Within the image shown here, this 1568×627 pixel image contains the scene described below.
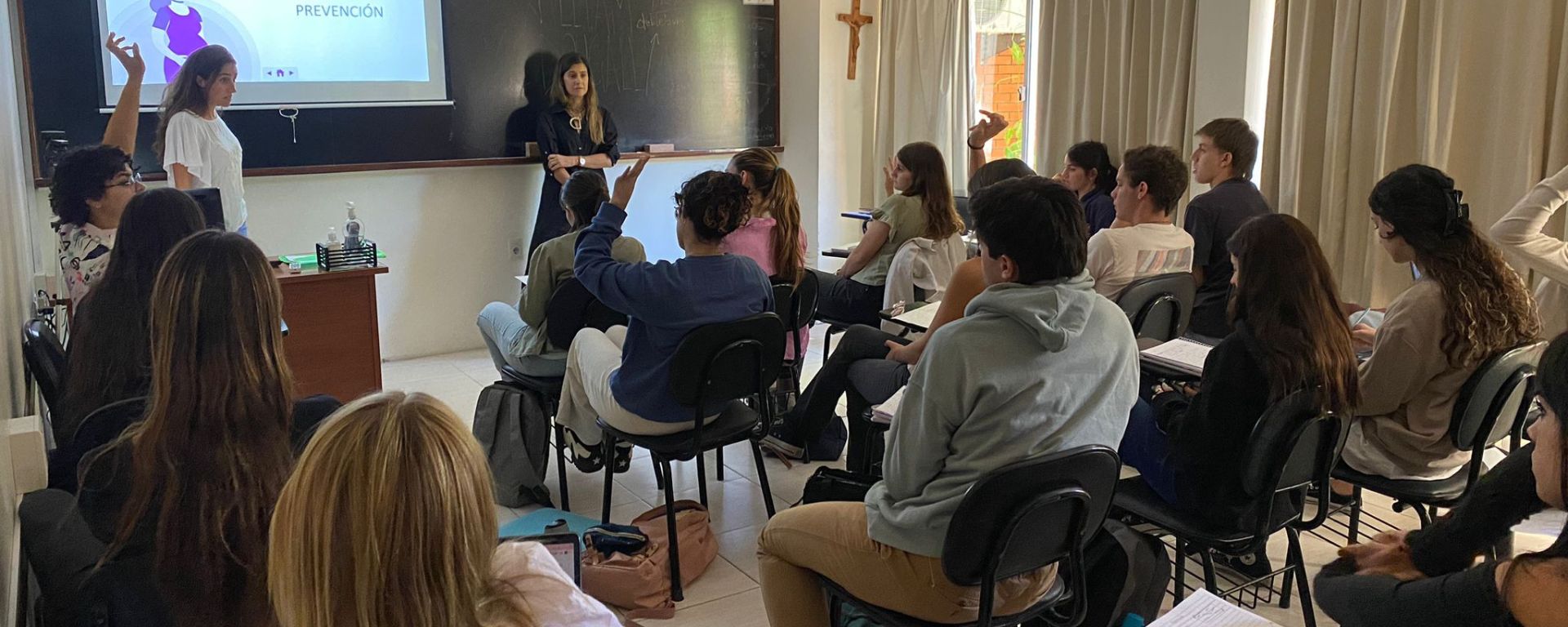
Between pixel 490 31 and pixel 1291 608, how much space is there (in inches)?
176

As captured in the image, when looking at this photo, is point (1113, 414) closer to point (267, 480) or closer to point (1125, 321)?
point (1125, 321)

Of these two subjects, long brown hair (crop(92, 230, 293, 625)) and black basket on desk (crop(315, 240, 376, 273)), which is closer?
long brown hair (crop(92, 230, 293, 625))

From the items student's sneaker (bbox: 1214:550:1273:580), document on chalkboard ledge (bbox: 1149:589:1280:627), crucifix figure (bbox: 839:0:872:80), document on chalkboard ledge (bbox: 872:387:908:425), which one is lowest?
student's sneaker (bbox: 1214:550:1273:580)

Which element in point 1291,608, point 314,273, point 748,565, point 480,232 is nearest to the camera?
point 1291,608

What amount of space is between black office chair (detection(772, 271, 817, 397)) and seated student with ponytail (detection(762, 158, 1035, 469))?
0.66 ft

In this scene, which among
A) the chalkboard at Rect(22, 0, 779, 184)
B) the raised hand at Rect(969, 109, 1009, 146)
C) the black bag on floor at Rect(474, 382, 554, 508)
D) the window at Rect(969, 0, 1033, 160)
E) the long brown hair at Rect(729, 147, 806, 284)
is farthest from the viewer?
the window at Rect(969, 0, 1033, 160)

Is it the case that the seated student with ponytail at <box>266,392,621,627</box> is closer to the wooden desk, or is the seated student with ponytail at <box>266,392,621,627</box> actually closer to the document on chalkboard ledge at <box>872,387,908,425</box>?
the document on chalkboard ledge at <box>872,387,908,425</box>

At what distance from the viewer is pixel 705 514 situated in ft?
10.5

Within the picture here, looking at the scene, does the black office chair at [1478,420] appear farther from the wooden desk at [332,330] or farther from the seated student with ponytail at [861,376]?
the wooden desk at [332,330]

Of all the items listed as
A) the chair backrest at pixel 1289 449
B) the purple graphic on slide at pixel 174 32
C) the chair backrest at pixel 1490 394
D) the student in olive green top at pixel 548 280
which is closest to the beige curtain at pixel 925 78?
the student in olive green top at pixel 548 280

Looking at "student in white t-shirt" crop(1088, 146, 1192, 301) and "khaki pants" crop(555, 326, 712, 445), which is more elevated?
"student in white t-shirt" crop(1088, 146, 1192, 301)

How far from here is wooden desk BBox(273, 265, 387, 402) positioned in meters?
4.02

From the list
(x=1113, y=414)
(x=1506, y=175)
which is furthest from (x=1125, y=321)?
(x=1506, y=175)

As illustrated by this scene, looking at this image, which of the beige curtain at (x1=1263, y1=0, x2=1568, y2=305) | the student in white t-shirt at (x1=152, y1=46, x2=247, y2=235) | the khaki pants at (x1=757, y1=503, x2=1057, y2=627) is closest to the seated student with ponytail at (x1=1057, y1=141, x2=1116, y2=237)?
the beige curtain at (x1=1263, y1=0, x2=1568, y2=305)
